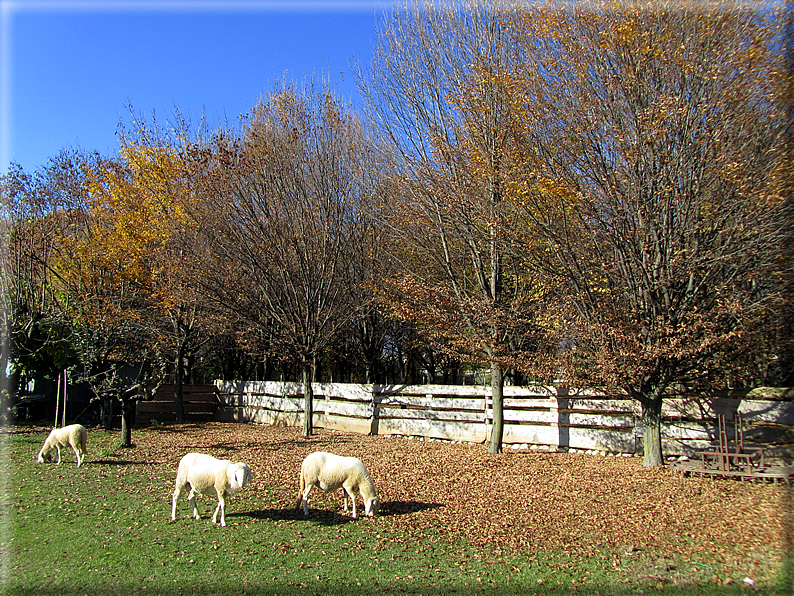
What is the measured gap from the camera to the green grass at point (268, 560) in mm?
5258

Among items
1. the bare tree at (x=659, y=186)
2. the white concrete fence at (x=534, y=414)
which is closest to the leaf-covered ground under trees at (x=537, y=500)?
the white concrete fence at (x=534, y=414)

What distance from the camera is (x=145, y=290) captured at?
61.8 ft

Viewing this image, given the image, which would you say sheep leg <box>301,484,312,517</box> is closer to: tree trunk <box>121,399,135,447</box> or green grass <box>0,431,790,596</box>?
green grass <box>0,431,790,596</box>

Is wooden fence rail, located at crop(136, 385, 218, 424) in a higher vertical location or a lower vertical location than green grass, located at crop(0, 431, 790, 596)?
higher

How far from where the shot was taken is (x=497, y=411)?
43.1 feet

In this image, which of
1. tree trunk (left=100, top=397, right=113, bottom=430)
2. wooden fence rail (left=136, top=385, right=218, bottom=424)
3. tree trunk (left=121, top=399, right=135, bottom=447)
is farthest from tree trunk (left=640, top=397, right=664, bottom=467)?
wooden fence rail (left=136, top=385, right=218, bottom=424)

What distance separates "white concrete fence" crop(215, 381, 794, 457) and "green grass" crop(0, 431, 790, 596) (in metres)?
5.98

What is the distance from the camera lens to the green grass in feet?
17.3

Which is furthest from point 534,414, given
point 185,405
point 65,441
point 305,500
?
point 185,405

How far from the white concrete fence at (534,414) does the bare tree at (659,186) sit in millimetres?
1258

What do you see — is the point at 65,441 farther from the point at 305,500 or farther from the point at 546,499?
the point at 546,499

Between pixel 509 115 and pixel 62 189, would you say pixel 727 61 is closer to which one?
pixel 509 115

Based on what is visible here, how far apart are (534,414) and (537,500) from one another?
4996 mm

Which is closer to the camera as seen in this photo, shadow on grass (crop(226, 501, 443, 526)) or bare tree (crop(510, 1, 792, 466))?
shadow on grass (crop(226, 501, 443, 526))
